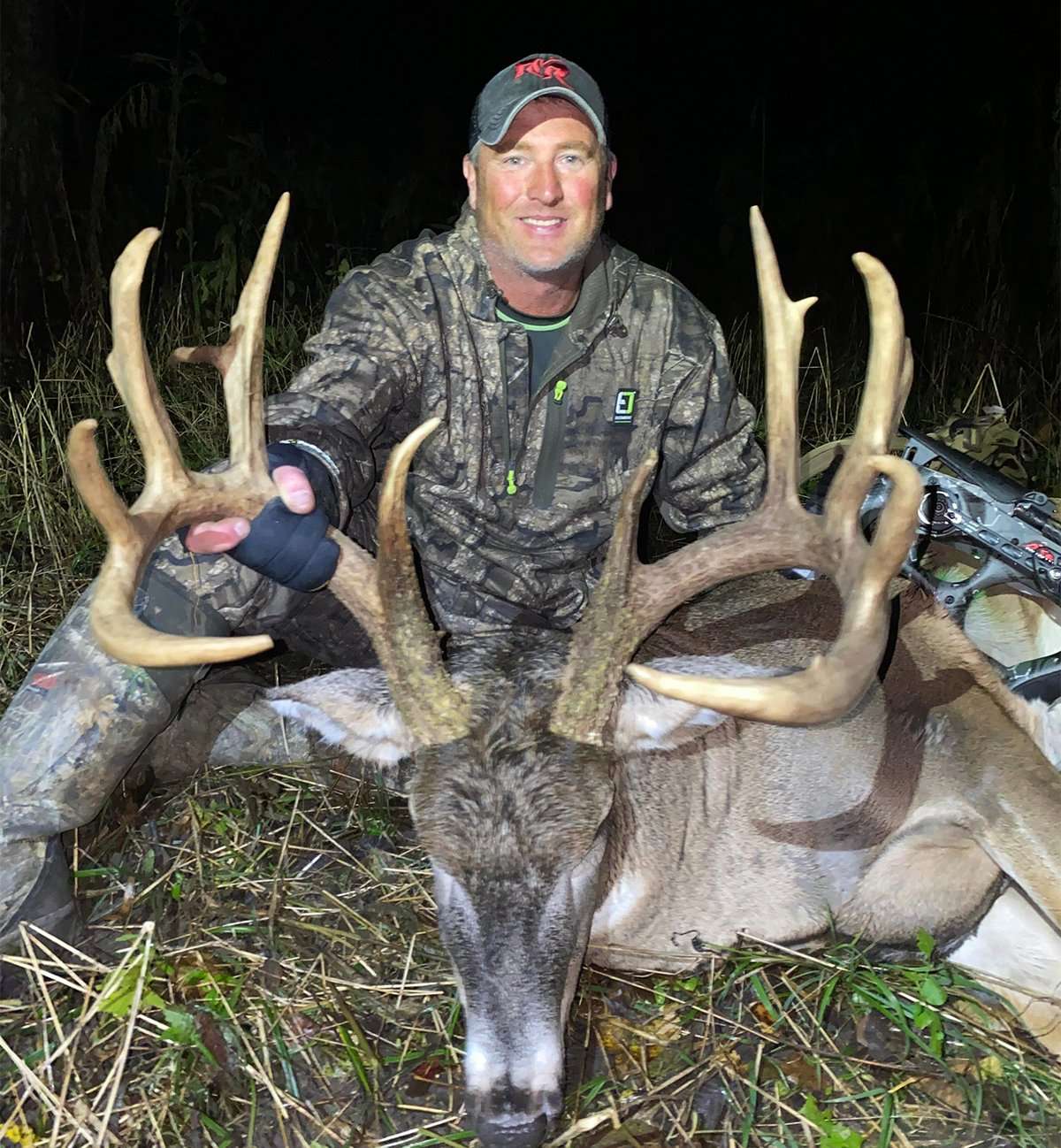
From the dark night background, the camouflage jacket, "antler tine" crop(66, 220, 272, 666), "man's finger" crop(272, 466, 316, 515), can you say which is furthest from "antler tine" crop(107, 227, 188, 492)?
the dark night background

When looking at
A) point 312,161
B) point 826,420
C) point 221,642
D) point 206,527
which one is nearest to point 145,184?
point 312,161

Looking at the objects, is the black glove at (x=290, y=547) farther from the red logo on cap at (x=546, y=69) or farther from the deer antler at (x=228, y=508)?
the red logo on cap at (x=546, y=69)

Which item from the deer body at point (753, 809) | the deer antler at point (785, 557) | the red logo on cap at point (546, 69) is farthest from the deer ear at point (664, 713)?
the red logo on cap at point (546, 69)

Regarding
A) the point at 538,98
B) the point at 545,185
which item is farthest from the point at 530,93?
the point at 545,185

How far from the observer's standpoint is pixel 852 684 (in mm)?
2371

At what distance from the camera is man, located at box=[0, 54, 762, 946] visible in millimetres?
3514

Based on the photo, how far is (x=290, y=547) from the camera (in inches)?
110

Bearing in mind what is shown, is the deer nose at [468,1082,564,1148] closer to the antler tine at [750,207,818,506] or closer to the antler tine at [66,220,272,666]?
the antler tine at [66,220,272,666]

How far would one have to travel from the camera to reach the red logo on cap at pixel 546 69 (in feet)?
12.4

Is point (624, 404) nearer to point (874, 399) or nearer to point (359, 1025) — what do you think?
point (874, 399)

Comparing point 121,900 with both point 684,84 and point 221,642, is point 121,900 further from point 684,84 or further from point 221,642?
point 684,84

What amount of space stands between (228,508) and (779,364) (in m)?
1.36

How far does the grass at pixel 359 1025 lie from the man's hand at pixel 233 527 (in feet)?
3.35

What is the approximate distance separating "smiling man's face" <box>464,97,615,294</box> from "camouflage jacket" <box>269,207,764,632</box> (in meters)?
0.16
